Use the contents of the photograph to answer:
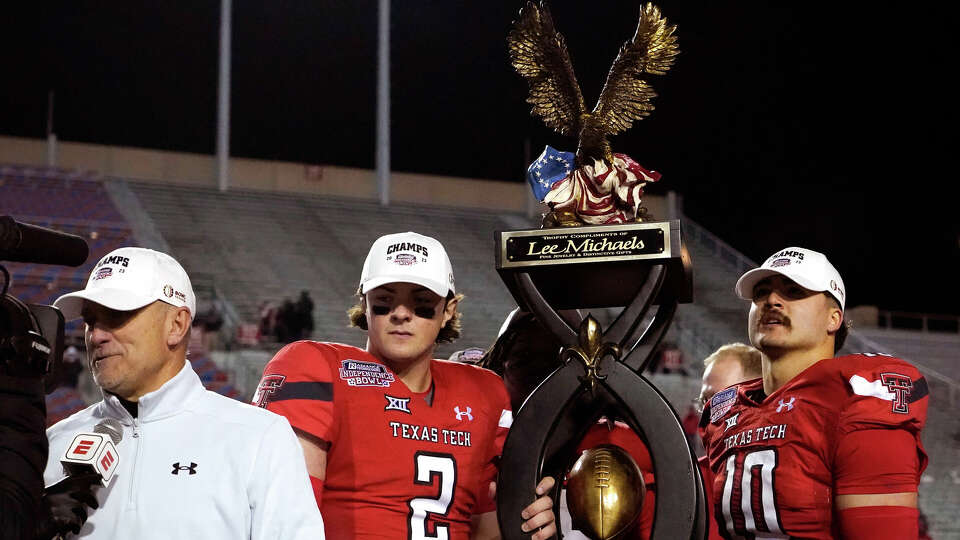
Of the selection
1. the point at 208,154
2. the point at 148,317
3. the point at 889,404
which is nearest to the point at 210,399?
the point at 148,317

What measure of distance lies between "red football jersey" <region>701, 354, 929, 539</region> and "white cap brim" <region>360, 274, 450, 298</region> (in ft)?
3.20

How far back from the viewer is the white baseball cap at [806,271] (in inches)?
118

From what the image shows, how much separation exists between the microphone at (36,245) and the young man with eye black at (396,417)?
0.70 m

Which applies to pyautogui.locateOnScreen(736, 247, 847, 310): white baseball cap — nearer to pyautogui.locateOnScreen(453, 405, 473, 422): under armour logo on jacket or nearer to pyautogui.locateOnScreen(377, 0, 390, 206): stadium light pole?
pyautogui.locateOnScreen(453, 405, 473, 422): under armour logo on jacket

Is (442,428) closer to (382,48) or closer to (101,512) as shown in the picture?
(101,512)

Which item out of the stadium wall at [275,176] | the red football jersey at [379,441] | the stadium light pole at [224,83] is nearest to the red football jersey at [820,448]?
the red football jersey at [379,441]

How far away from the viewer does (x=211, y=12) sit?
18.6m

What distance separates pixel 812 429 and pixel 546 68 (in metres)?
1.23

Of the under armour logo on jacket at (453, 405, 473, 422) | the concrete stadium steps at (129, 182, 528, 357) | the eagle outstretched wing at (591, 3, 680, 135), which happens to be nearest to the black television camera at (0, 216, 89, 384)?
the under armour logo on jacket at (453, 405, 473, 422)

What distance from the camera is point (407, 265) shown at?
274cm

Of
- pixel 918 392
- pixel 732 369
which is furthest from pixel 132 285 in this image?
pixel 732 369

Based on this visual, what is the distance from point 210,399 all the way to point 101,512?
0.32 metres

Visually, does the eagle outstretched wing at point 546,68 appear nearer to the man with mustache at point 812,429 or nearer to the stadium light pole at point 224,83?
the man with mustache at point 812,429

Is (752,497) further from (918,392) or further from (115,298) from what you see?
(115,298)
